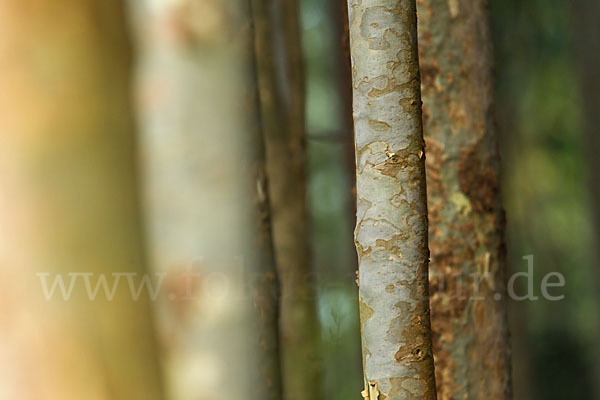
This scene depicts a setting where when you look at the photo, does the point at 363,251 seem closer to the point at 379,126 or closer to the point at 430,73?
the point at 379,126

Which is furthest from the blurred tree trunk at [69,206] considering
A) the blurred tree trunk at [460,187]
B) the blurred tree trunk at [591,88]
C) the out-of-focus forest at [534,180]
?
the out-of-focus forest at [534,180]

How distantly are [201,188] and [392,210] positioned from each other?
0.99 feet

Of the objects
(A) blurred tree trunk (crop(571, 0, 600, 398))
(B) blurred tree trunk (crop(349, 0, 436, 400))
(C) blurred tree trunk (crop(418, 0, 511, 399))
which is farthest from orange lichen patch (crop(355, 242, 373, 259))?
(A) blurred tree trunk (crop(571, 0, 600, 398))

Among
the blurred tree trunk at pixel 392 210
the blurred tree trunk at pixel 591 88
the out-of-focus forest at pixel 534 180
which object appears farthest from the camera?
the out-of-focus forest at pixel 534 180

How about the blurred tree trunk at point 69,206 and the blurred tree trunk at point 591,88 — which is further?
the blurred tree trunk at point 591,88

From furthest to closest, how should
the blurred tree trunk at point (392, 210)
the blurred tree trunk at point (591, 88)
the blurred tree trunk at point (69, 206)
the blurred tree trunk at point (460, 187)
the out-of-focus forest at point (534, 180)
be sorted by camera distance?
the out-of-focus forest at point (534, 180)
the blurred tree trunk at point (591, 88)
the blurred tree trunk at point (460, 187)
the blurred tree trunk at point (69, 206)
the blurred tree trunk at point (392, 210)

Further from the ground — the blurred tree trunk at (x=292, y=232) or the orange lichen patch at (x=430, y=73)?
the orange lichen patch at (x=430, y=73)

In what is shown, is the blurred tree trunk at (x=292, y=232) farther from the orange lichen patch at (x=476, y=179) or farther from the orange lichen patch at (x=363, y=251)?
the orange lichen patch at (x=363, y=251)

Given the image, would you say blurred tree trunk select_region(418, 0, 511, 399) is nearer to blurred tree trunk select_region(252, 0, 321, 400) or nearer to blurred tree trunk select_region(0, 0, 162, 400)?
blurred tree trunk select_region(252, 0, 321, 400)

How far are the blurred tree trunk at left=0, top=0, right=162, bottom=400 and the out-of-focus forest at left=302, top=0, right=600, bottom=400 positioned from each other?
1790 millimetres

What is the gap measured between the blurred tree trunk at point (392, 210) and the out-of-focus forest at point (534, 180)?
2004mm

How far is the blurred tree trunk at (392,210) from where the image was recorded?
0.59 meters

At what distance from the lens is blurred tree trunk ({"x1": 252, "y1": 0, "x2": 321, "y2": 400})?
1351 mm

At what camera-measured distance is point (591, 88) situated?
80.1 inches
